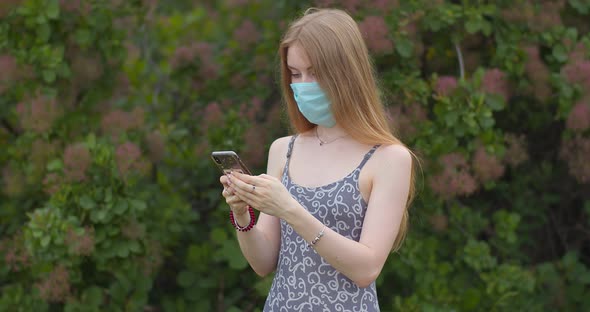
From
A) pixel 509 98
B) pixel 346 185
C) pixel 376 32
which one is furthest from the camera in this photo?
pixel 509 98

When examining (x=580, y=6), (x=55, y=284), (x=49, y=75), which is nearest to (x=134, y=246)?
(x=55, y=284)

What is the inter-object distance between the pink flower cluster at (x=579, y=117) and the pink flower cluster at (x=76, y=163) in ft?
6.72

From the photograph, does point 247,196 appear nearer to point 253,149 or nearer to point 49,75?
point 253,149

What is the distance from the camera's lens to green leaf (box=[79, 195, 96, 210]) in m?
3.15

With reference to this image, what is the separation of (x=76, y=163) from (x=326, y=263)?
60.9 inches

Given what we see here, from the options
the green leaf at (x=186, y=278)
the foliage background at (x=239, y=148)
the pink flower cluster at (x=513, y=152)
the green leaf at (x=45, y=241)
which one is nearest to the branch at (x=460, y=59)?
the foliage background at (x=239, y=148)

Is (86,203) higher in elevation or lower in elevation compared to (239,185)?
lower

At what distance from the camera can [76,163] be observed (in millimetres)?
3162

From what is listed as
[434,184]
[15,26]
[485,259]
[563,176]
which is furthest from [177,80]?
[563,176]

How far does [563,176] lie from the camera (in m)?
3.97

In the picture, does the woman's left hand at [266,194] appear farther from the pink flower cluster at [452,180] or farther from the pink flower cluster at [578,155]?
the pink flower cluster at [578,155]

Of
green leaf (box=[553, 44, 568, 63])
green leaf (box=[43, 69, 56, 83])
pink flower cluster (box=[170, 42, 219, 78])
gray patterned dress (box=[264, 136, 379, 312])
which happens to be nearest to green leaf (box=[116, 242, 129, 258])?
green leaf (box=[43, 69, 56, 83])

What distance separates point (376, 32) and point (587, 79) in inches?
36.9

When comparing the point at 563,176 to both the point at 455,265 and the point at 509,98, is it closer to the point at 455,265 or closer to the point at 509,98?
the point at 509,98
